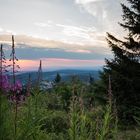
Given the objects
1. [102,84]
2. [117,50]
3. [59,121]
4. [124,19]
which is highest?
[124,19]

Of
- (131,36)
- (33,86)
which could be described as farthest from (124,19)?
(33,86)

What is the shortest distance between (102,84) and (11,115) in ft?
49.3

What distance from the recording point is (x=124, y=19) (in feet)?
72.8

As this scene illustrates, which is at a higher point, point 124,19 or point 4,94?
point 124,19

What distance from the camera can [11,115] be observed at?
623 centimetres

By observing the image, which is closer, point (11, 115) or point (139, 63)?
point (11, 115)

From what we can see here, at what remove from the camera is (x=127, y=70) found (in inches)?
803

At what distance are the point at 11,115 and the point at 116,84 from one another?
1456 cm

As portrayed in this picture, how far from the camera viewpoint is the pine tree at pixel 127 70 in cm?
2003

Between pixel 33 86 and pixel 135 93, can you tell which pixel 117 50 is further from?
pixel 33 86

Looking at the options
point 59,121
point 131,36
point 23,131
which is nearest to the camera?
point 23,131

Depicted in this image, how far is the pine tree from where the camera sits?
65.7 feet

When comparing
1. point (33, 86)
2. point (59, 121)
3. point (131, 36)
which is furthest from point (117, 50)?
point (33, 86)

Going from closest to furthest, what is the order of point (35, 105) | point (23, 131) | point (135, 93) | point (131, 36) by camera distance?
1. point (23, 131)
2. point (35, 105)
3. point (135, 93)
4. point (131, 36)
